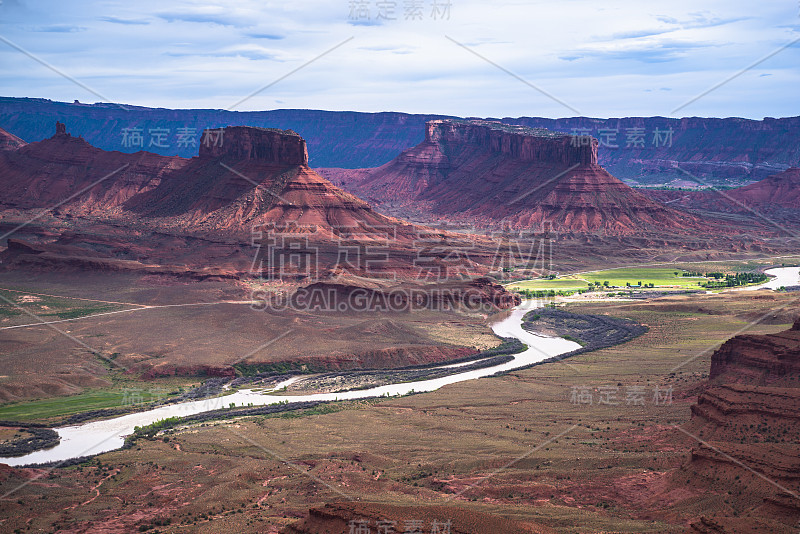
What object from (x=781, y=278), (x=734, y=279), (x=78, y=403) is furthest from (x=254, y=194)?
(x=78, y=403)

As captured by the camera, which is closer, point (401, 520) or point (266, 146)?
point (401, 520)

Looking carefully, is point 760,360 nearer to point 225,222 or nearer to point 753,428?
point 753,428

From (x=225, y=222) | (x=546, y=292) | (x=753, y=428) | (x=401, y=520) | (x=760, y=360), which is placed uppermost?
(x=225, y=222)

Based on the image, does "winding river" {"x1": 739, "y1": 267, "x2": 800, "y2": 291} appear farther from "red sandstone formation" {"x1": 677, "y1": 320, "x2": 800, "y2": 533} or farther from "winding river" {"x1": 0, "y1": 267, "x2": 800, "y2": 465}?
"red sandstone formation" {"x1": 677, "y1": 320, "x2": 800, "y2": 533}

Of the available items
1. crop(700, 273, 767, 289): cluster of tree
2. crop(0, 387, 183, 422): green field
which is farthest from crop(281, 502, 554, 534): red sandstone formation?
crop(700, 273, 767, 289): cluster of tree

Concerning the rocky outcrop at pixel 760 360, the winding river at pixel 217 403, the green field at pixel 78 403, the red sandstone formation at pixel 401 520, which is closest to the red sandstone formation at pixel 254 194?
the winding river at pixel 217 403

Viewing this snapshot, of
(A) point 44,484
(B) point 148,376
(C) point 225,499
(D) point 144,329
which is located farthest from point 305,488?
(D) point 144,329

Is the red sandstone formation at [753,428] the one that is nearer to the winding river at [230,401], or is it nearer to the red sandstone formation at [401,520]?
the red sandstone formation at [401,520]
